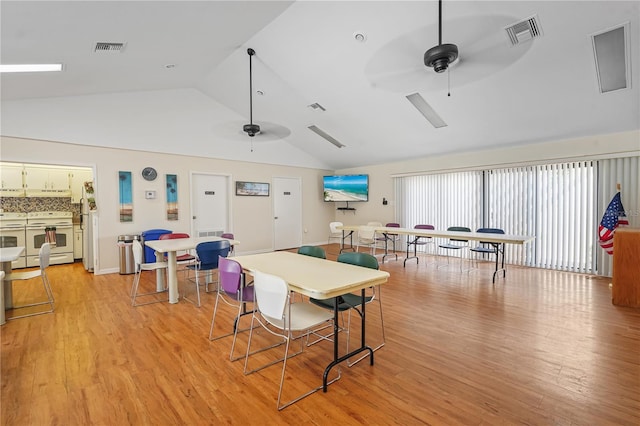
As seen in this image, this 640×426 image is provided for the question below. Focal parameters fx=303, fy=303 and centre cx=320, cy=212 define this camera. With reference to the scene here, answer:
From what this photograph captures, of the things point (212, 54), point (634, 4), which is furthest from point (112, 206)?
point (634, 4)

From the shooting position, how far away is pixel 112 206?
5832 millimetres

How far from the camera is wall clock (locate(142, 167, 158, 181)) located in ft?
20.2

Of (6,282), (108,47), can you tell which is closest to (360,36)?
(108,47)

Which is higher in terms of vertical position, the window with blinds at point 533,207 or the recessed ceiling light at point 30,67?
the recessed ceiling light at point 30,67

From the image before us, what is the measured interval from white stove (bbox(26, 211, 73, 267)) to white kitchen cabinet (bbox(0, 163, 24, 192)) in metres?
0.67

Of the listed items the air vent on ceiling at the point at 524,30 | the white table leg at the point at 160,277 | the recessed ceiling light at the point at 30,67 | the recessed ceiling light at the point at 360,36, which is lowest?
the white table leg at the point at 160,277

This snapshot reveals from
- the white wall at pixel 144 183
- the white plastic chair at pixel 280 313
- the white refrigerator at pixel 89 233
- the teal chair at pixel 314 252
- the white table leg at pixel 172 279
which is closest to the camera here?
the white plastic chair at pixel 280 313

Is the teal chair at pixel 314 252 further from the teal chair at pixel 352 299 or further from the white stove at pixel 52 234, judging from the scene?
the white stove at pixel 52 234

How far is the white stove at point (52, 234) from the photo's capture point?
632 centimetres

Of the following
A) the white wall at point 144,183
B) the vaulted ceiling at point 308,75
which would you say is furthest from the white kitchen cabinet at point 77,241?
the vaulted ceiling at point 308,75

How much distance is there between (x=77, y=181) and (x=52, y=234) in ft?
4.49

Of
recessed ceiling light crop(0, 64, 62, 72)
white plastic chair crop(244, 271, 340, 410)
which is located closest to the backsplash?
recessed ceiling light crop(0, 64, 62, 72)

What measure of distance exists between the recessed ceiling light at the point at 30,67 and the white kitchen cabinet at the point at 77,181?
4082 millimetres

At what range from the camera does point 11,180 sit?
6359 mm
